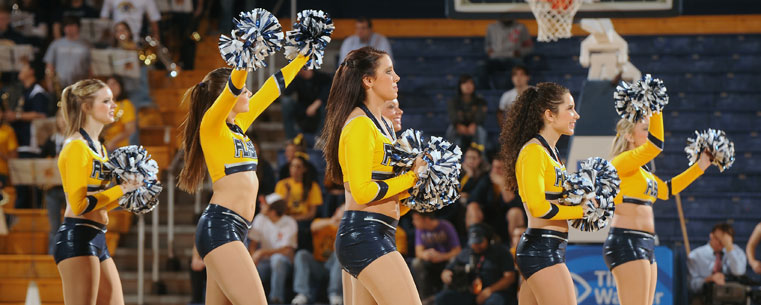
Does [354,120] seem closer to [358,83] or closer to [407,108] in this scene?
[358,83]

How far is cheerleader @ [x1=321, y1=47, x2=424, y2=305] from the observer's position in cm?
430

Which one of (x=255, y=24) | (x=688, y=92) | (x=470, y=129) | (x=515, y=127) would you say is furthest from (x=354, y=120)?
(x=688, y=92)

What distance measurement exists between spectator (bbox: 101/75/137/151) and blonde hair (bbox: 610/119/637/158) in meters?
5.55

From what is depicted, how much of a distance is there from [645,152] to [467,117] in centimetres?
448

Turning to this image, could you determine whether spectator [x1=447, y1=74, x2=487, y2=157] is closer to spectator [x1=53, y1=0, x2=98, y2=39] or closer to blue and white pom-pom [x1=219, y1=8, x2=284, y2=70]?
spectator [x1=53, y1=0, x2=98, y2=39]

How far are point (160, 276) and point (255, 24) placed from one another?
608cm

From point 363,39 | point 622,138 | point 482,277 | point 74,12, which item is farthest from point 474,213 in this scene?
point 74,12

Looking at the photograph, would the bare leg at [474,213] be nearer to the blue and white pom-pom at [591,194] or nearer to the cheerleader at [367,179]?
the blue and white pom-pom at [591,194]

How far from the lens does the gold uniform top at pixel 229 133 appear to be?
15.8 feet

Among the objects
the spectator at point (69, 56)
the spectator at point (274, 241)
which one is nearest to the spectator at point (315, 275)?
the spectator at point (274, 241)

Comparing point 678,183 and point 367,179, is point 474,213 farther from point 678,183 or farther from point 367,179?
point 367,179

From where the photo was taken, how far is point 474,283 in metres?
8.60

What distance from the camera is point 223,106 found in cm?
480

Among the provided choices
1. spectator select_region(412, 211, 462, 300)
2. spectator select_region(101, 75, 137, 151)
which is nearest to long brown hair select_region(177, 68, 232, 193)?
spectator select_region(412, 211, 462, 300)
